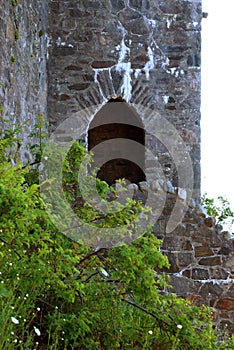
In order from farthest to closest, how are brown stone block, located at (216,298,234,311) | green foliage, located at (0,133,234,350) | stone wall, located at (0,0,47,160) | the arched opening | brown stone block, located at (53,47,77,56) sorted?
the arched opening
brown stone block, located at (53,47,77,56)
brown stone block, located at (216,298,234,311)
stone wall, located at (0,0,47,160)
green foliage, located at (0,133,234,350)

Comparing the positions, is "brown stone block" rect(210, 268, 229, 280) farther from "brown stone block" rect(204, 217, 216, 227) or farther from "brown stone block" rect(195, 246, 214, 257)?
"brown stone block" rect(204, 217, 216, 227)

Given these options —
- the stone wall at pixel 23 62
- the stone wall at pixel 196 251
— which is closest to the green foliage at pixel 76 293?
the stone wall at pixel 23 62

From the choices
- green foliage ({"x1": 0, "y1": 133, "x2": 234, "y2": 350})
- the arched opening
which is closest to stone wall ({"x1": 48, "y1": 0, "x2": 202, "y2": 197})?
the arched opening

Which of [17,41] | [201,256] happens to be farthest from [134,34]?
[201,256]

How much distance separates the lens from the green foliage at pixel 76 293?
3482 mm

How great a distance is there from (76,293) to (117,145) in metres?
7.61

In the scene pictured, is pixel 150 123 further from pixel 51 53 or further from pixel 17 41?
pixel 17 41

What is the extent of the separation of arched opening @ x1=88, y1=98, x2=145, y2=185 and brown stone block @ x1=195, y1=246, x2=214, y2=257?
4.58m

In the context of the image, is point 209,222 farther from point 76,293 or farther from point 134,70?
point 134,70

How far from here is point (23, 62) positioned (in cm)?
697

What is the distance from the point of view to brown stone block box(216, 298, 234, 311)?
640cm

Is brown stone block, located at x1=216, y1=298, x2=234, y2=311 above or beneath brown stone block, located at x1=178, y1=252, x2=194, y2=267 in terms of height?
beneath

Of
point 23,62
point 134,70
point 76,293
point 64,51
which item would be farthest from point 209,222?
point 64,51

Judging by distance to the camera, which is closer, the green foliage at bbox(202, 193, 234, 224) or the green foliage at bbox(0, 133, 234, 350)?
the green foliage at bbox(0, 133, 234, 350)
